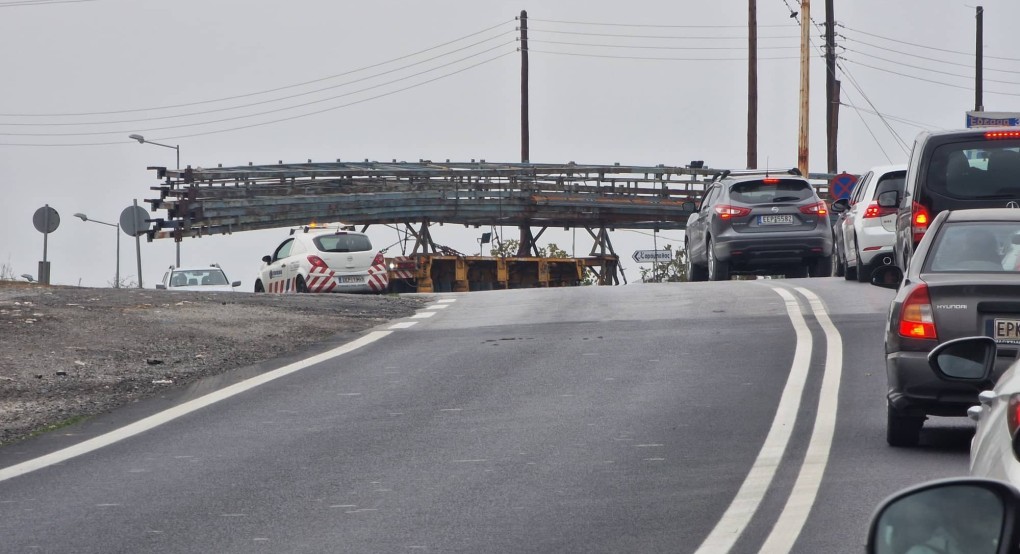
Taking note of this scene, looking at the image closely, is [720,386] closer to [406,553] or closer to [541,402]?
[541,402]

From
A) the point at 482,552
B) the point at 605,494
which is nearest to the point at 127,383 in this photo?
the point at 605,494

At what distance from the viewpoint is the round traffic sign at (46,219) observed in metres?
31.8

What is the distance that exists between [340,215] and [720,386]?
30.3m

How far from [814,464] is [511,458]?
1615 millimetres

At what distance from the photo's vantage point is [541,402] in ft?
Result: 35.8

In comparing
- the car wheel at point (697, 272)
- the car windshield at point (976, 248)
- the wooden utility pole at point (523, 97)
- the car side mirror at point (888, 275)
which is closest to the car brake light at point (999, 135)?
the car side mirror at point (888, 275)

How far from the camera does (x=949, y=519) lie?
307 centimetres

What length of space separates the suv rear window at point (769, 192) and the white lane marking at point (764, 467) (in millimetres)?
9802

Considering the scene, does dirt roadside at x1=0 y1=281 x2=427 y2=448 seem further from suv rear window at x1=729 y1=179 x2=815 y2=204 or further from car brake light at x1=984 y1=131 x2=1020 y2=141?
car brake light at x1=984 y1=131 x2=1020 y2=141

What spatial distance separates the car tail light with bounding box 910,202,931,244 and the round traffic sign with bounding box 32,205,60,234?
70.2 ft

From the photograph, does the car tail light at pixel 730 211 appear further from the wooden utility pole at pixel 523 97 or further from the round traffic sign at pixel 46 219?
the wooden utility pole at pixel 523 97

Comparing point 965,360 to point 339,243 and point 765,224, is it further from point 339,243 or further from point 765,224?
point 339,243

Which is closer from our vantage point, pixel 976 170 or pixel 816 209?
pixel 976 170

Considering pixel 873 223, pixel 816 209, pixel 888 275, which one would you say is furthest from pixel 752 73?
pixel 888 275
